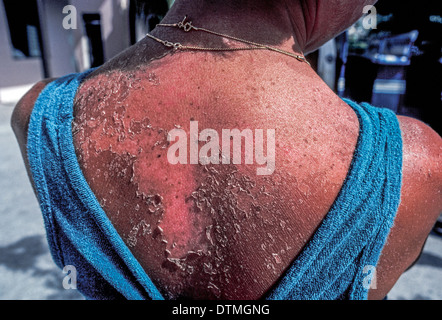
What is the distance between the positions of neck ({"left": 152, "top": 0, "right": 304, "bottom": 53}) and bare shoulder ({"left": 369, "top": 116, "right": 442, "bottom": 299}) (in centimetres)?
36

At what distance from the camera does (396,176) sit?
0.67 m

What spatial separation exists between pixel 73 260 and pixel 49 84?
0.46 meters

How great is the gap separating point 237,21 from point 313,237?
51 centimetres

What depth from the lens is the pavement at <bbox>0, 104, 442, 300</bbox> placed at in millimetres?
1856

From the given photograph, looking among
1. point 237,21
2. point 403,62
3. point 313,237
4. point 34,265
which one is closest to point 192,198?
point 313,237

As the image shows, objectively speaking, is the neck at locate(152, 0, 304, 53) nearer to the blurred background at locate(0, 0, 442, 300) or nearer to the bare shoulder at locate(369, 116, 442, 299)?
the bare shoulder at locate(369, 116, 442, 299)

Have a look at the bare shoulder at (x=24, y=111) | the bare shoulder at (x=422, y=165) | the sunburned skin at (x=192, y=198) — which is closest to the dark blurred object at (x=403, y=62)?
the bare shoulder at (x=422, y=165)

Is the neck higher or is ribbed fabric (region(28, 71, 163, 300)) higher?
the neck

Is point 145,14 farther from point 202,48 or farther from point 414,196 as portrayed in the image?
point 414,196

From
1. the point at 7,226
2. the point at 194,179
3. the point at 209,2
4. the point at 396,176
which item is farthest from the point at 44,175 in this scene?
the point at 7,226

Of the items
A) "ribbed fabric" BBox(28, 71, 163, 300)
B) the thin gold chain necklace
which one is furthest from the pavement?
the thin gold chain necklace

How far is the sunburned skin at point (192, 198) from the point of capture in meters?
0.67

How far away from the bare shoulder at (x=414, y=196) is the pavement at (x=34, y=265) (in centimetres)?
132

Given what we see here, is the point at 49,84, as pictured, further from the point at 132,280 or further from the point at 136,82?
the point at 132,280
